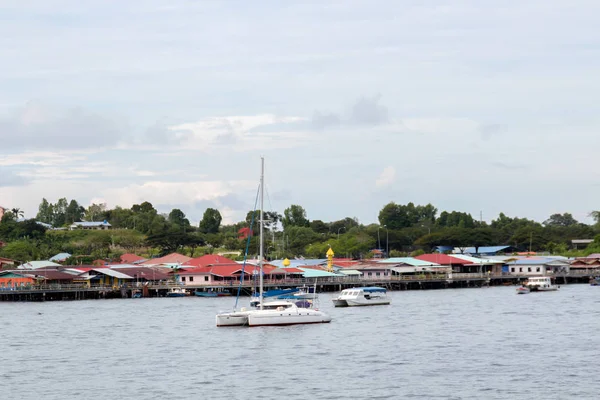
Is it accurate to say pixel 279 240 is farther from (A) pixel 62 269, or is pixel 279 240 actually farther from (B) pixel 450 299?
(B) pixel 450 299

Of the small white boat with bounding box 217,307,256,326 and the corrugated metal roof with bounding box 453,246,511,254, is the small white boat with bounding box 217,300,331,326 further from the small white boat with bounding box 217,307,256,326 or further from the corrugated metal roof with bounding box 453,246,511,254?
the corrugated metal roof with bounding box 453,246,511,254

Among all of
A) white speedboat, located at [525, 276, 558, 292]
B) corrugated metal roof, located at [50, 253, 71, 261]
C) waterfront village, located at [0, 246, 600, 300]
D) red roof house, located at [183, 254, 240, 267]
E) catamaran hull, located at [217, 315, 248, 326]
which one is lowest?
catamaran hull, located at [217, 315, 248, 326]

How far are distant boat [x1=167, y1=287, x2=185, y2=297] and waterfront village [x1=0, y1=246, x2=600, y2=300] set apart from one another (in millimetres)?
666

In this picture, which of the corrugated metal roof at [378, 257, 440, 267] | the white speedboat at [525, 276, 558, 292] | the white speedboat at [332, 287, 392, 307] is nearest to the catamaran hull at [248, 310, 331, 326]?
the white speedboat at [332, 287, 392, 307]

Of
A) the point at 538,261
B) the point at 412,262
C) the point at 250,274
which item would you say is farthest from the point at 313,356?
the point at 538,261

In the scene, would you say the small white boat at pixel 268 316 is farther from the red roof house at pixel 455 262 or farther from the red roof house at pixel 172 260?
the red roof house at pixel 455 262

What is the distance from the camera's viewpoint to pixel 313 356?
177ft

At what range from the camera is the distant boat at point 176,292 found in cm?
11725

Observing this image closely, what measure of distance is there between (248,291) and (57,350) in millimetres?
58354

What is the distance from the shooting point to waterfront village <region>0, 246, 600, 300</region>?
11719 centimetres

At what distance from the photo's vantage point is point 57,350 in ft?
194

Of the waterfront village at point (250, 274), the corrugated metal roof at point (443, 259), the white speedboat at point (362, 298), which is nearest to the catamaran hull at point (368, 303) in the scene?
the white speedboat at point (362, 298)

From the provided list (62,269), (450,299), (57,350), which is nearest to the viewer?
(57,350)

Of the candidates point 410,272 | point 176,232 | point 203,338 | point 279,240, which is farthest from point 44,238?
point 203,338
